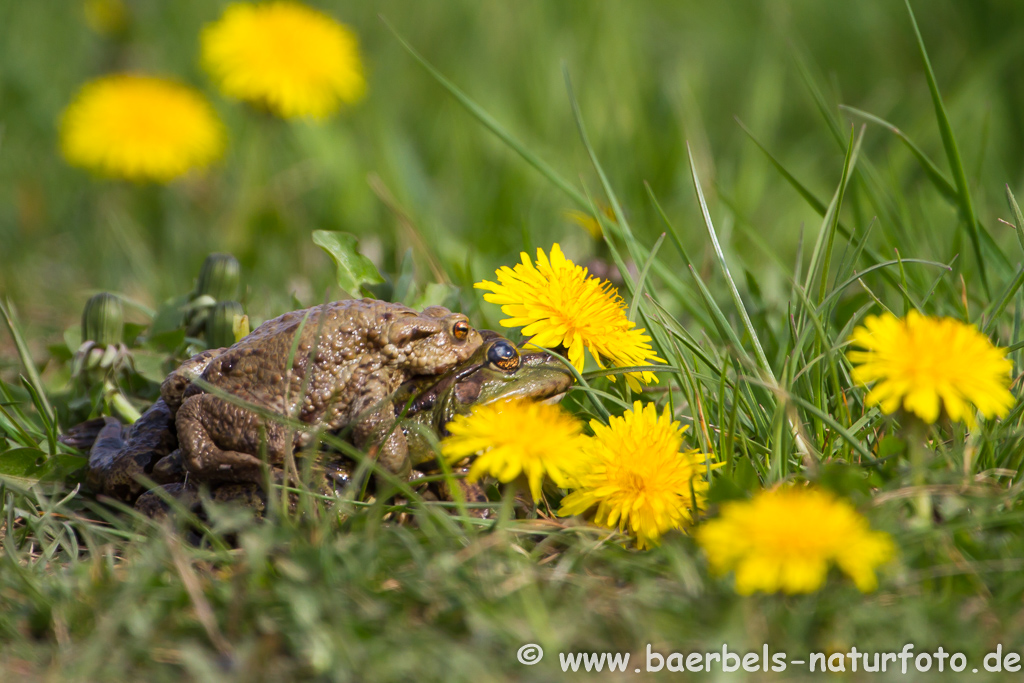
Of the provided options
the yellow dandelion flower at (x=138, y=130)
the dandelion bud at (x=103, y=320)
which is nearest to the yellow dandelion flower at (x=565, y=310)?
the dandelion bud at (x=103, y=320)

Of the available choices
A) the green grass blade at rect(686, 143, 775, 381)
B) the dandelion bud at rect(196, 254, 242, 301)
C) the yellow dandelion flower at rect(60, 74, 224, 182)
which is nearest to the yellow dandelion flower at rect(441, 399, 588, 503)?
the green grass blade at rect(686, 143, 775, 381)

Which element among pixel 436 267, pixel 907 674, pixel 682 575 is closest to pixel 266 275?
pixel 436 267

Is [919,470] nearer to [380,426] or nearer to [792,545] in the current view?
[792,545]

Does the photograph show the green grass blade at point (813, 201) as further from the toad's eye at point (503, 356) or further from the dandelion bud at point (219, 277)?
the dandelion bud at point (219, 277)

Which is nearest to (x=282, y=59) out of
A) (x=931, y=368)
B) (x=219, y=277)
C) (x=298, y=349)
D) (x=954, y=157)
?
(x=219, y=277)

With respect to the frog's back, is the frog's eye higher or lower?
higher

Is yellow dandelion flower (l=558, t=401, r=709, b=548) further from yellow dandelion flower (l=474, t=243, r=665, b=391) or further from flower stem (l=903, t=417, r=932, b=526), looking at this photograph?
flower stem (l=903, t=417, r=932, b=526)

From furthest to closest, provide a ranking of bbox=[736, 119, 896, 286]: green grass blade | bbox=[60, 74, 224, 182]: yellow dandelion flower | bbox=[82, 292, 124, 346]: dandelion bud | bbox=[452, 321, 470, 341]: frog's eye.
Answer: bbox=[60, 74, 224, 182]: yellow dandelion flower → bbox=[82, 292, 124, 346]: dandelion bud → bbox=[736, 119, 896, 286]: green grass blade → bbox=[452, 321, 470, 341]: frog's eye
